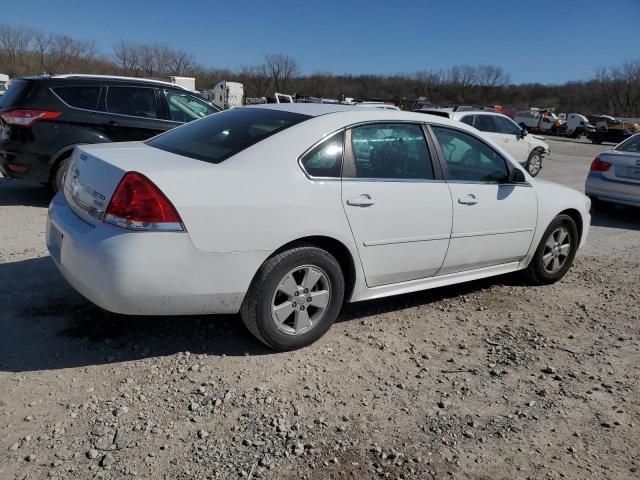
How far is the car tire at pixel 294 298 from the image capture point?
3256 millimetres

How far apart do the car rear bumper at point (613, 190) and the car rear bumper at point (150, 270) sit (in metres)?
7.50

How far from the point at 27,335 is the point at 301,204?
1.93 meters

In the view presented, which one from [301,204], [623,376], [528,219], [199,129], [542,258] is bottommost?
[623,376]

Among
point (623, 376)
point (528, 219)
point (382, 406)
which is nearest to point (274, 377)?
point (382, 406)

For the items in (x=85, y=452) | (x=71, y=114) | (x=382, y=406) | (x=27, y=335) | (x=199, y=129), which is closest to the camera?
(x=85, y=452)

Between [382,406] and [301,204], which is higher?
[301,204]

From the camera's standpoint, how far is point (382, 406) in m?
3.02

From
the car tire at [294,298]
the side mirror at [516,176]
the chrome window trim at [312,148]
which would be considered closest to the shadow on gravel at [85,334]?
the car tire at [294,298]

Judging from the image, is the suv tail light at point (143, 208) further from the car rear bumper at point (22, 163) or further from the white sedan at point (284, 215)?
the car rear bumper at point (22, 163)

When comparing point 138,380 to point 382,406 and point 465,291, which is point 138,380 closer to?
point 382,406

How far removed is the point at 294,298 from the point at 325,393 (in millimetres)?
619

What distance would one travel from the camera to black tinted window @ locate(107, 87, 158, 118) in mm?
7328

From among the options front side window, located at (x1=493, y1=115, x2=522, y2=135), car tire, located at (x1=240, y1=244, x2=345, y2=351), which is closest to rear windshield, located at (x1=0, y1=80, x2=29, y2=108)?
car tire, located at (x1=240, y1=244, x2=345, y2=351)

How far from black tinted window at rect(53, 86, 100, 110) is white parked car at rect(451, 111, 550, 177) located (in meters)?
8.17
